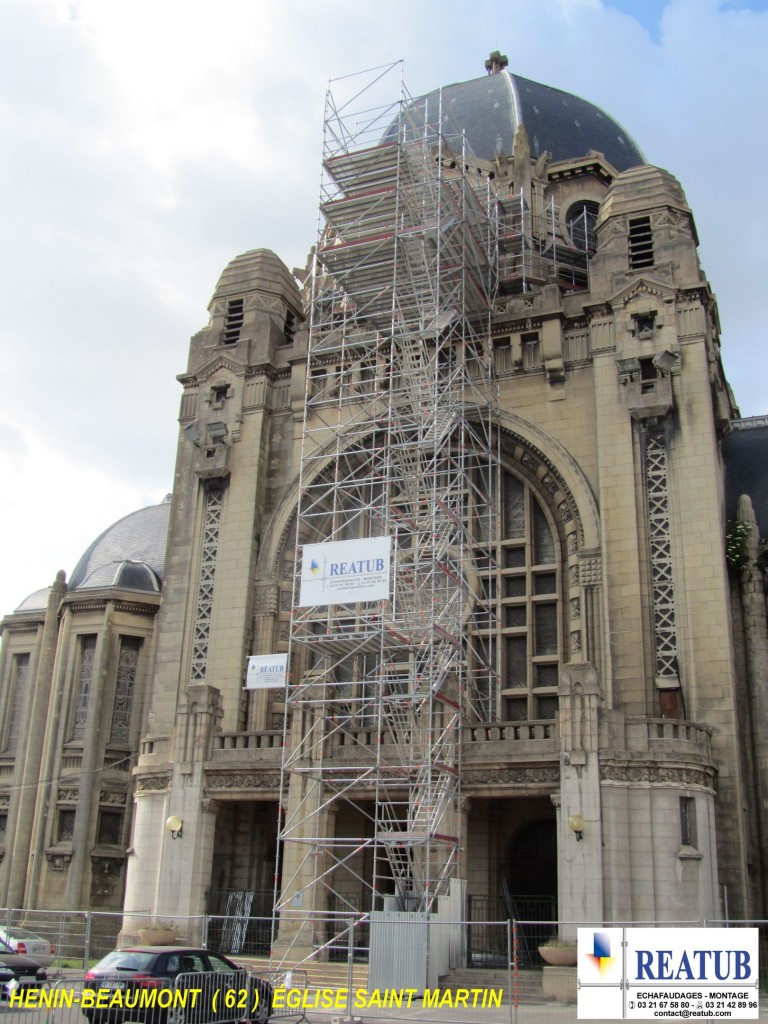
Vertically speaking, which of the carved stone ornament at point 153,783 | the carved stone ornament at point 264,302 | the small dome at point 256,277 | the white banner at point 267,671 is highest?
the small dome at point 256,277

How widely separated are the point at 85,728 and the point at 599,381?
72.5 ft

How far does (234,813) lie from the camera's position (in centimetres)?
3234

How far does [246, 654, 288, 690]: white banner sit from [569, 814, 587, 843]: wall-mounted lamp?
9.92 meters

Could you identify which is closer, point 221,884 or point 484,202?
point 221,884

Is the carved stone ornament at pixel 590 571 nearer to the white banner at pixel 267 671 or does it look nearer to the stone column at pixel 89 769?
the white banner at pixel 267 671

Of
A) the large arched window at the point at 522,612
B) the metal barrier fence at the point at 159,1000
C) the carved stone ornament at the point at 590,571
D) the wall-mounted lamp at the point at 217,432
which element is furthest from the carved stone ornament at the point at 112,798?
the metal barrier fence at the point at 159,1000

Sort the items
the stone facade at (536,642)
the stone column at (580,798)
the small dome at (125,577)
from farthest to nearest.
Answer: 1. the small dome at (125,577)
2. the stone facade at (536,642)
3. the stone column at (580,798)

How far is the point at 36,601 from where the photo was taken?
46.6 metres

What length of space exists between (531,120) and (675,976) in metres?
42.8

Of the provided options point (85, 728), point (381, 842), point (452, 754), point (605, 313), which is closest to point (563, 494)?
point (605, 313)

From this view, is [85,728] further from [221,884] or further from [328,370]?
[328,370]

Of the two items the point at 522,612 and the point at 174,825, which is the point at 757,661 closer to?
the point at 522,612

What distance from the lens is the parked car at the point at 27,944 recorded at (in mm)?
24828

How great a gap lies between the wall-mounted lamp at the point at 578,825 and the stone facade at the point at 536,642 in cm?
11
